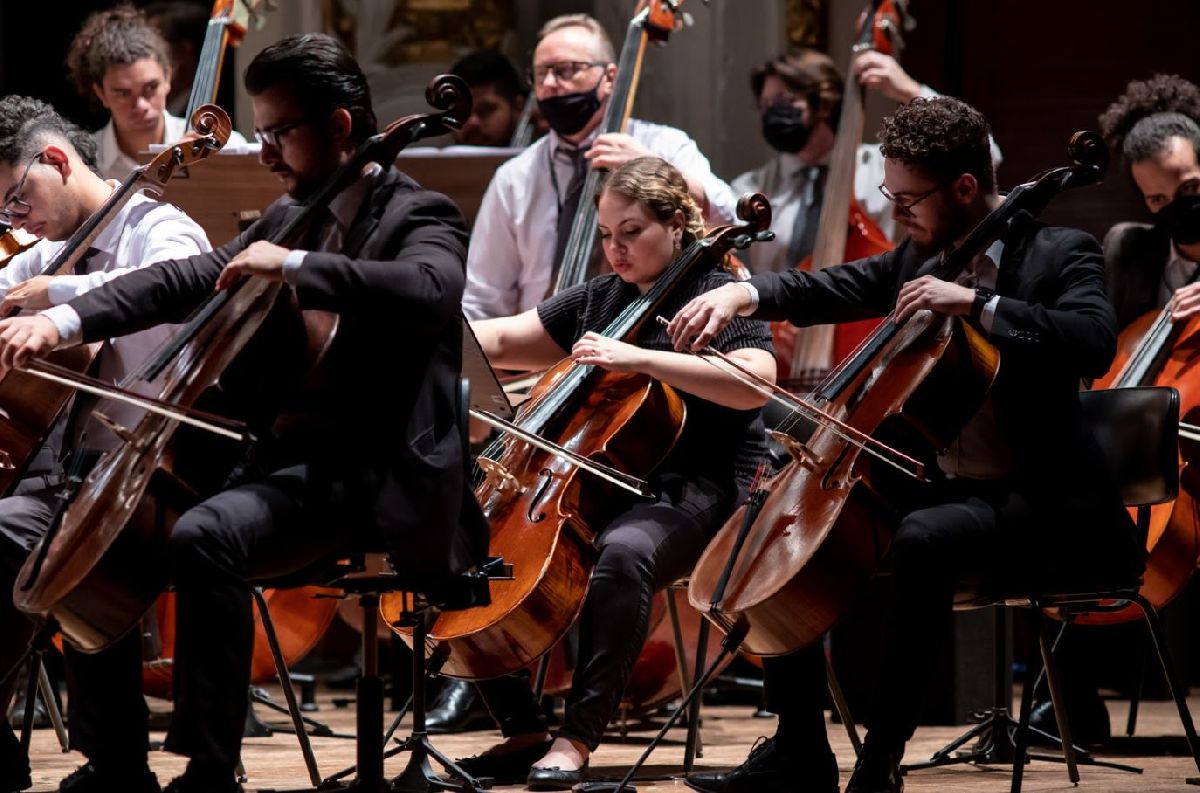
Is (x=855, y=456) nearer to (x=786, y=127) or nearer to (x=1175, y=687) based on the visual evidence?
(x=1175, y=687)

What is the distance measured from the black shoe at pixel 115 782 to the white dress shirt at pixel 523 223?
5.92 feet

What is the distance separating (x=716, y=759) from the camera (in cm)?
339

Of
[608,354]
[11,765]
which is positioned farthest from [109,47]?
[11,765]

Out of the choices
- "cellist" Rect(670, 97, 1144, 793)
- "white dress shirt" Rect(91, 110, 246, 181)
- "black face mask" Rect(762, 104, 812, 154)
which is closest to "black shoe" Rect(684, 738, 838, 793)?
"cellist" Rect(670, 97, 1144, 793)

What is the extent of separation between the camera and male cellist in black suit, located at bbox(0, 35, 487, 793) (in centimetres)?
225

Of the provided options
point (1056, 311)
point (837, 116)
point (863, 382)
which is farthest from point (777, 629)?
point (837, 116)

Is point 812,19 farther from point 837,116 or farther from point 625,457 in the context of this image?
point 625,457

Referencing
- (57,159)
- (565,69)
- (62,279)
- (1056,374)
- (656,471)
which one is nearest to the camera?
(1056,374)

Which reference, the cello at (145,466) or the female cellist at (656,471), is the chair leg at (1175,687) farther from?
the cello at (145,466)

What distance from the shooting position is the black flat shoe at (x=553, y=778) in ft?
9.22

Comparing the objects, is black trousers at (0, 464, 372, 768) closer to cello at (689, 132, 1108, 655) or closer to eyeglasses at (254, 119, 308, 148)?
eyeglasses at (254, 119, 308, 148)

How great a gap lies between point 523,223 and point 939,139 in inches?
66.7

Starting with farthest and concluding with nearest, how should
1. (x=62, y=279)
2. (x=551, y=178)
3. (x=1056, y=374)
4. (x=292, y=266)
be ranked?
1. (x=551, y=178)
2. (x=62, y=279)
3. (x=1056, y=374)
4. (x=292, y=266)

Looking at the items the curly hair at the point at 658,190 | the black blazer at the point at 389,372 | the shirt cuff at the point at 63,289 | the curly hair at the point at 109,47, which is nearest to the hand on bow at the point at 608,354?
the curly hair at the point at 658,190
